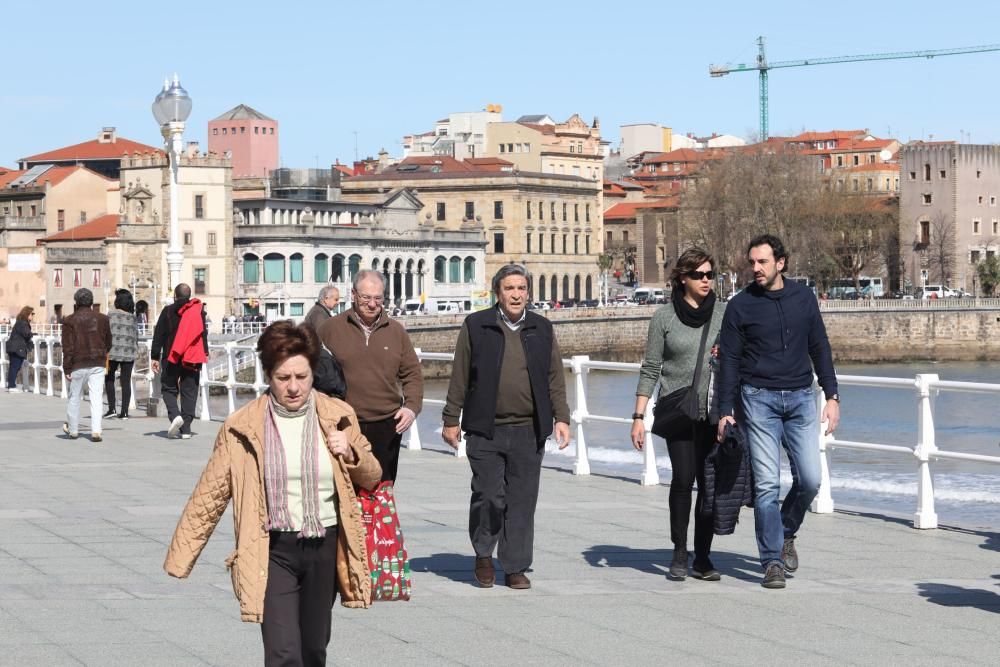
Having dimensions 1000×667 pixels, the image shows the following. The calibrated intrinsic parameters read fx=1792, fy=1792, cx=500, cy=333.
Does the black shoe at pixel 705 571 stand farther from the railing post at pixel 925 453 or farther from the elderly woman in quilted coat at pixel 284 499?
the elderly woman in quilted coat at pixel 284 499

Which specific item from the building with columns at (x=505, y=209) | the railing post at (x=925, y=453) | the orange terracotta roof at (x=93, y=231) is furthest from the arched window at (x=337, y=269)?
the railing post at (x=925, y=453)

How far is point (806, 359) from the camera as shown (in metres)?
8.05

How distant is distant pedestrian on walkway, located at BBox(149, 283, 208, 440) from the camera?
1639 cm

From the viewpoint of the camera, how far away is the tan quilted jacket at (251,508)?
17.1 feet

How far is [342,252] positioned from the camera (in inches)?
4163

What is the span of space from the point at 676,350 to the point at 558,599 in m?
1.30

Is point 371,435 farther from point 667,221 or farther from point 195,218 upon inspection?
point 667,221

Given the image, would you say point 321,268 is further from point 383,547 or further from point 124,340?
point 383,547

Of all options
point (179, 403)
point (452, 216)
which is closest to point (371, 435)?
point (179, 403)

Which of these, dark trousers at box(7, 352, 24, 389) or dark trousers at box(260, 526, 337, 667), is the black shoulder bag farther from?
dark trousers at box(7, 352, 24, 389)

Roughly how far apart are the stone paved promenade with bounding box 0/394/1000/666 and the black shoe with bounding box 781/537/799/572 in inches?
4.8

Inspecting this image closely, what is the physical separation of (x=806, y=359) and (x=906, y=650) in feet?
5.60

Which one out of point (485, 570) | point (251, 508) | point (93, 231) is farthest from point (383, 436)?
point (93, 231)

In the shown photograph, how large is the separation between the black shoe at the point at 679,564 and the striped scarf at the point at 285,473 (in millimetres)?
3376
